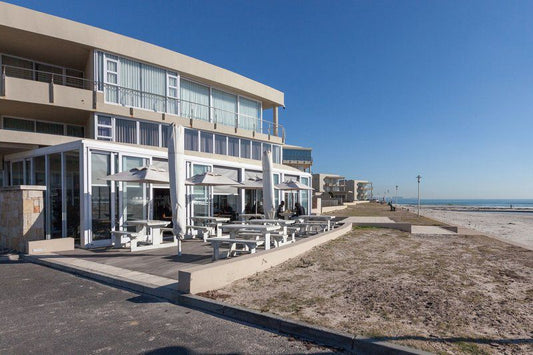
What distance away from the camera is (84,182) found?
10195 millimetres

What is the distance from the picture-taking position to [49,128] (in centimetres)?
1692

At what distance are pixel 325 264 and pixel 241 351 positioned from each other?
4.79 metres

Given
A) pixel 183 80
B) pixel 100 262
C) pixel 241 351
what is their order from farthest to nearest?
pixel 183 80, pixel 100 262, pixel 241 351

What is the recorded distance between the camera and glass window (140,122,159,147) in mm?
17031

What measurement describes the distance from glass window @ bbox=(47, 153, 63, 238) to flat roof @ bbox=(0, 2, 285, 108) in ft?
21.9

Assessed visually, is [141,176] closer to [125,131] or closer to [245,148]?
[125,131]

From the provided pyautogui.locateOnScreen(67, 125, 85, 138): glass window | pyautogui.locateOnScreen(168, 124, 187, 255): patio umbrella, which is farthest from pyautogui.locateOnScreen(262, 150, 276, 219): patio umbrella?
pyautogui.locateOnScreen(67, 125, 85, 138): glass window

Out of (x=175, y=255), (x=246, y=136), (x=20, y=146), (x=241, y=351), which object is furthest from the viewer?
(x=246, y=136)

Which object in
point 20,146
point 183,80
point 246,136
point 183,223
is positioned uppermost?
point 183,80

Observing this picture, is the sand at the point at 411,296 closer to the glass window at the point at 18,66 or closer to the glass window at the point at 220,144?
the glass window at the point at 220,144

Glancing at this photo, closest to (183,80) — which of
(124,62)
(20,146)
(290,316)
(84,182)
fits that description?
(124,62)

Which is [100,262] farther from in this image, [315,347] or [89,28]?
[89,28]

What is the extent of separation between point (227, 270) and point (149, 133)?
1301cm

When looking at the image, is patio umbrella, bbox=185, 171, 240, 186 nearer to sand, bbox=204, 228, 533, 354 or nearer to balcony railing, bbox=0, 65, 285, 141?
sand, bbox=204, 228, 533, 354
